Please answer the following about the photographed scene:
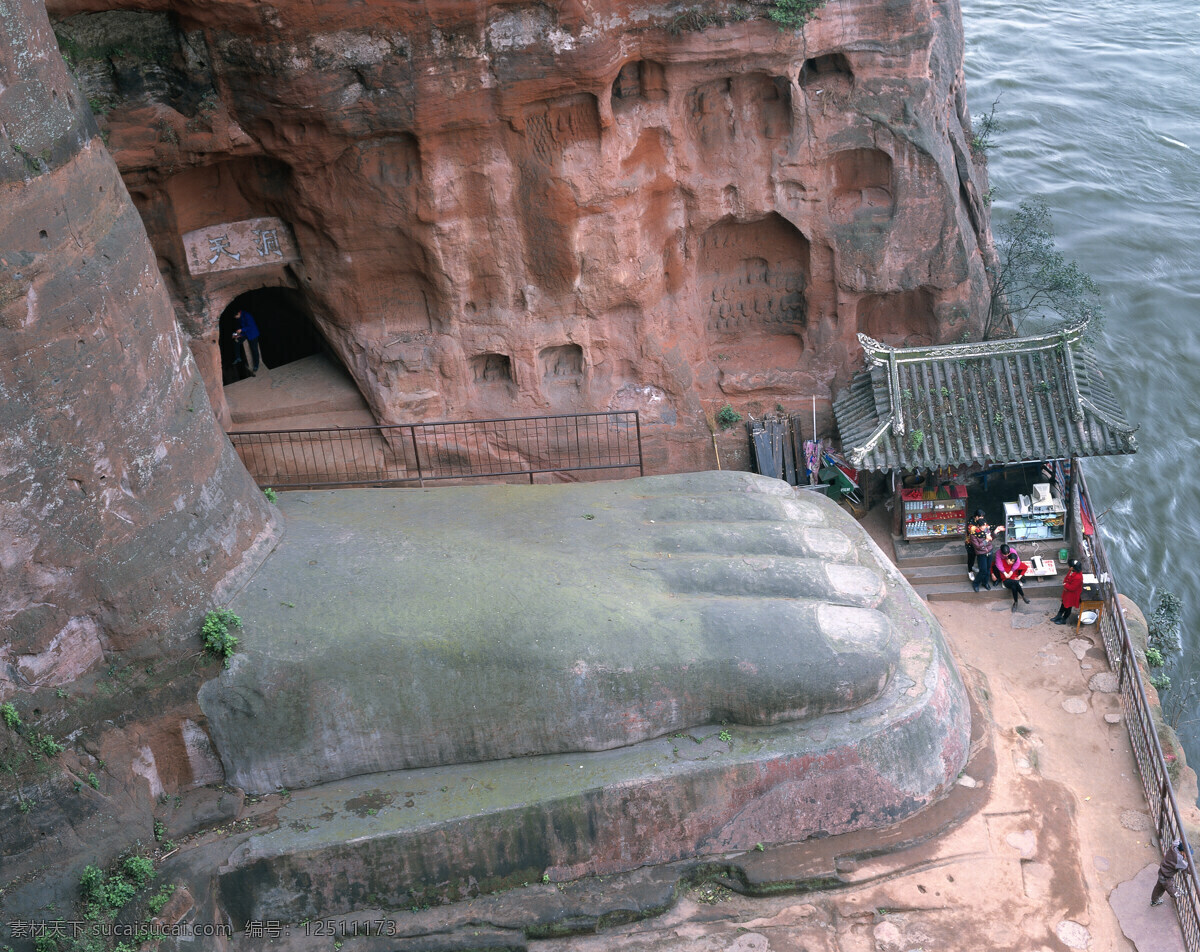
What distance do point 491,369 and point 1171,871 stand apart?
10.0 meters

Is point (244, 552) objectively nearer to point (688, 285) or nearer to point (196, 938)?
point (196, 938)

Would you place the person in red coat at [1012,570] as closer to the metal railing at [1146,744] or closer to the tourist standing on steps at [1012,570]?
the tourist standing on steps at [1012,570]

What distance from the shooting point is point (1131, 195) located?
25.7 metres

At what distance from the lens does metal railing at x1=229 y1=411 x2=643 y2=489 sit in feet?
48.6

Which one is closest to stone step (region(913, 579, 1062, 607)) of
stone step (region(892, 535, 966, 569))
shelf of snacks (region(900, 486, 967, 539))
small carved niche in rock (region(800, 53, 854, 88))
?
stone step (region(892, 535, 966, 569))

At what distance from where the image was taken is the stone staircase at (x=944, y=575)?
Result: 14180 mm

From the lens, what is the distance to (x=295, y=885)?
9.38m

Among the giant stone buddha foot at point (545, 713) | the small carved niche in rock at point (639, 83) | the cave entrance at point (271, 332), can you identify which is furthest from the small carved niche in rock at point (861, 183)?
the cave entrance at point (271, 332)

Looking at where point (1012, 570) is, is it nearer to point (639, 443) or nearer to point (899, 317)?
point (899, 317)

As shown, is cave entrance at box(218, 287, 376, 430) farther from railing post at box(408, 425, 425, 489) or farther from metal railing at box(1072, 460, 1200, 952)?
metal railing at box(1072, 460, 1200, 952)

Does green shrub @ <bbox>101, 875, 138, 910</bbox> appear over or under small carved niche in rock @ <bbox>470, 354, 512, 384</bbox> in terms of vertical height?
under

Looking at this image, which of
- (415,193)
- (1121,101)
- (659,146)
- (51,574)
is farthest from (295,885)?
(1121,101)

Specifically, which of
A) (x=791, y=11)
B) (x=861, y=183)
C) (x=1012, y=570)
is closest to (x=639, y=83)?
(x=791, y=11)

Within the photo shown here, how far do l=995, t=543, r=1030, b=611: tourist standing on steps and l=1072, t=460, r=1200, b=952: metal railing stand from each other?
869 millimetres
